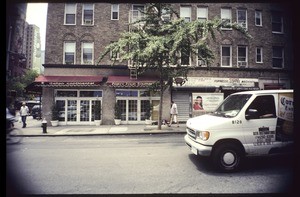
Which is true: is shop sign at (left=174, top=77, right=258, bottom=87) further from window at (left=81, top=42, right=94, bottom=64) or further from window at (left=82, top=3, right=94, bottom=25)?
window at (left=82, top=3, right=94, bottom=25)

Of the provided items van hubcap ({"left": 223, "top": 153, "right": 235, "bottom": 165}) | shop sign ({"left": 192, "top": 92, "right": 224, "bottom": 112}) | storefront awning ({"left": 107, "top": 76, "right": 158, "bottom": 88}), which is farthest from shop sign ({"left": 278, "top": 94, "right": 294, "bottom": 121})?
storefront awning ({"left": 107, "top": 76, "right": 158, "bottom": 88})

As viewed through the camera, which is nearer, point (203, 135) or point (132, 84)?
point (203, 135)

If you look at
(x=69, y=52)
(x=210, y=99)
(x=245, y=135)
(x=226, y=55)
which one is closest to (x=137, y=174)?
(x=245, y=135)

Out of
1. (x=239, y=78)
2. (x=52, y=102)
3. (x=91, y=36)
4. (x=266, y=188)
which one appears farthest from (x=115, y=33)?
(x=266, y=188)

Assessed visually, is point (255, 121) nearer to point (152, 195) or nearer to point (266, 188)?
point (266, 188)

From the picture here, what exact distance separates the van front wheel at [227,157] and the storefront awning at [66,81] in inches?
502

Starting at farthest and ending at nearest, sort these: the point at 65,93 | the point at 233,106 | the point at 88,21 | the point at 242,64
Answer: the point at 242,64, the point at 88,21, the point at 65,93, the point at 233,106

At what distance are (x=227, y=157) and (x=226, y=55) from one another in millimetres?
15367

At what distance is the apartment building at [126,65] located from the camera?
1722cm

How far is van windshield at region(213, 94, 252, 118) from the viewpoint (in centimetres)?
597

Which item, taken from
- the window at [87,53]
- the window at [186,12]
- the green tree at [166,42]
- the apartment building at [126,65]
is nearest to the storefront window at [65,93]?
the apartment building at [126,65]

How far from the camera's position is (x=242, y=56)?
62.8 feet

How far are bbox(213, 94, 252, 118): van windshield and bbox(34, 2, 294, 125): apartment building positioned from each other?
9373mm

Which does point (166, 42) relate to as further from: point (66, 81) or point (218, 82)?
point (66, 81)
